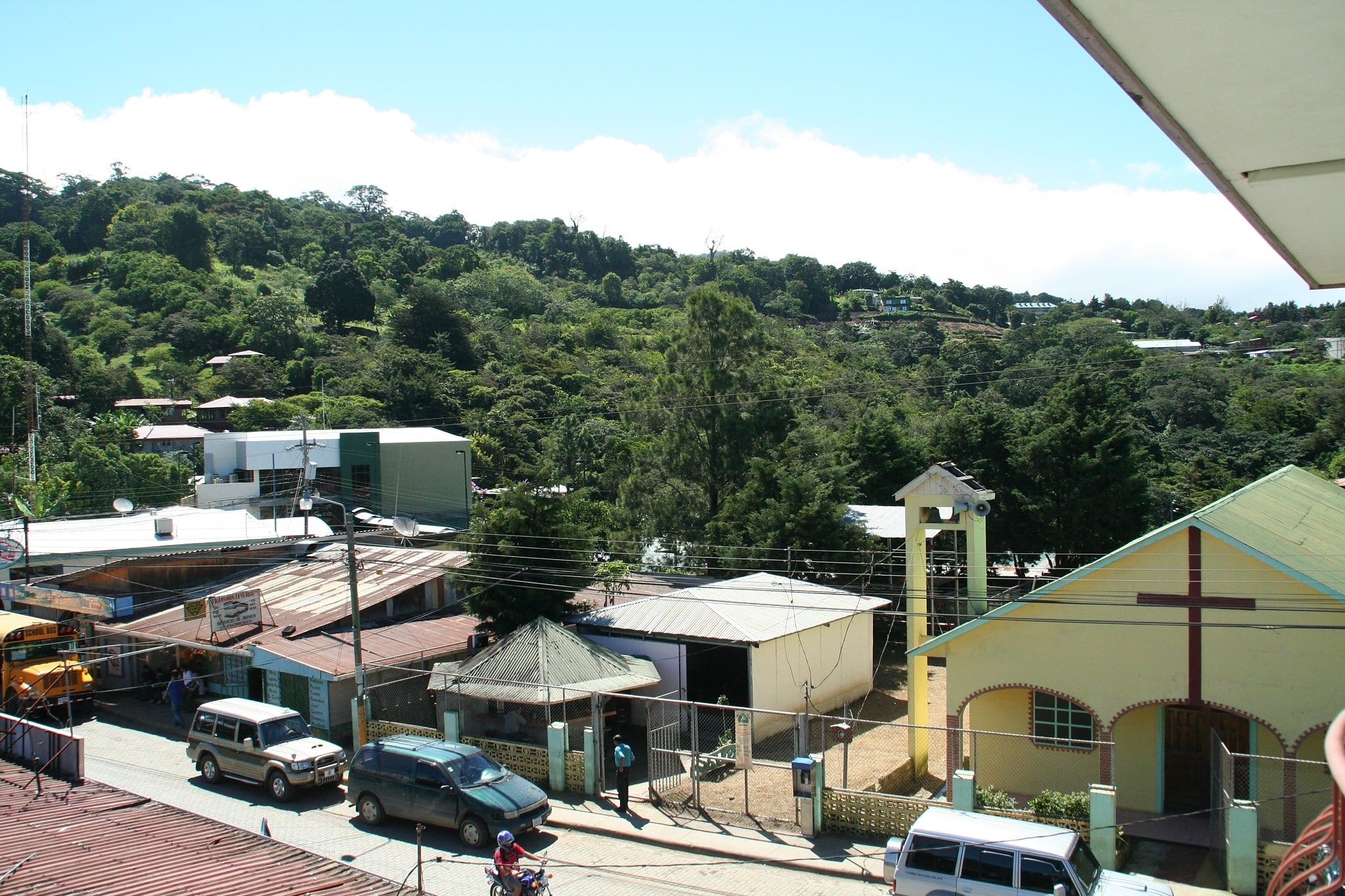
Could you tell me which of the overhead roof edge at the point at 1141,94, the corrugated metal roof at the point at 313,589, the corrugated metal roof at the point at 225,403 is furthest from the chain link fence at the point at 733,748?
the corrugated metal roof at the point at 225,403

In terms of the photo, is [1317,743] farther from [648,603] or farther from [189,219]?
[189,219]

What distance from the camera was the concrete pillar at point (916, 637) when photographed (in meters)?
16.8

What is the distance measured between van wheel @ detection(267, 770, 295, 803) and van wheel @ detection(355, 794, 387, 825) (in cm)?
193

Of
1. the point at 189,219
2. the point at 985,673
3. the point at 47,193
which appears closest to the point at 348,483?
the point at 985,673

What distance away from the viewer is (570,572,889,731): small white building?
19875 millimetres

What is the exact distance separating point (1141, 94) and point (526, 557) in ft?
66.0

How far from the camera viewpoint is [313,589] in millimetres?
24703

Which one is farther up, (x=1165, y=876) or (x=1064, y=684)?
(x=1064, y=684)

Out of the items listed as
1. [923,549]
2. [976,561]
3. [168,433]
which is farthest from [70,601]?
[168,433]

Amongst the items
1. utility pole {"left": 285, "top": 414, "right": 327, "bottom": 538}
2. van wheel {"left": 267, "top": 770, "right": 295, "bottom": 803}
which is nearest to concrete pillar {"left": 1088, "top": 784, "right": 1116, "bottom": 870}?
van wheel {"left": 267, "top": 770, "right": 295, "bottom": 803}

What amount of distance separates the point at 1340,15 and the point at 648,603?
2055 cm

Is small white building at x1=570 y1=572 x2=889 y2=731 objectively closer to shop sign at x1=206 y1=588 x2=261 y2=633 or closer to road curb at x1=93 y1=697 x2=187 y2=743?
shop sign at x1=206 y1=588 x2=261 y2=633

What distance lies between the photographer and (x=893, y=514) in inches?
1166

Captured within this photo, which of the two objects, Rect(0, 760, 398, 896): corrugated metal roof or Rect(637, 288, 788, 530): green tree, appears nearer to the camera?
Rect(0, 760, 398, 896): corrugated metal roof
